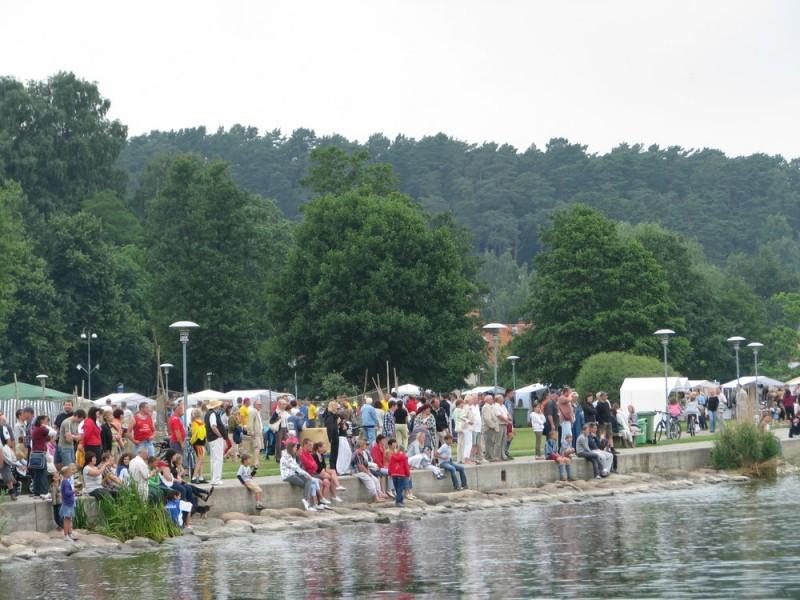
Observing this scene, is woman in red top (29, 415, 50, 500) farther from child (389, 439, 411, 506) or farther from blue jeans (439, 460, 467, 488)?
blue jeans (439, 460, 467, 488)

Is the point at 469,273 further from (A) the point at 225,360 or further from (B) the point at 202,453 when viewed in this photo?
(B) the point at 202,453

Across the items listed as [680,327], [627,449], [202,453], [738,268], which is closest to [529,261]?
[738,268]

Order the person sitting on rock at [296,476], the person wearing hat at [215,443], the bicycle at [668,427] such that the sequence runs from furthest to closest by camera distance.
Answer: the bicycle at [668,427] → the person sitting on rock at [296,476] → the person wearing hat at [215,443]

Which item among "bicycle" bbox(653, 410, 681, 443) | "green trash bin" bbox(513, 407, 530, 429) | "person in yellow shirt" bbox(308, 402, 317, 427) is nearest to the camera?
"person in yellow shirt" bbox(308, 402, 317, 427)

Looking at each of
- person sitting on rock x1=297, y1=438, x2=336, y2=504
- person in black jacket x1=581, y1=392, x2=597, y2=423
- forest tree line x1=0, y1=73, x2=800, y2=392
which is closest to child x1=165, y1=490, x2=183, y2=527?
person sitting on rock x1=297, y1=438, x2=336, y2=504

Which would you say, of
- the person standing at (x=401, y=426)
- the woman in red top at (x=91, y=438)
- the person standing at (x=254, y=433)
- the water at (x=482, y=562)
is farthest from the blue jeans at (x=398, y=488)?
the woman in red top at (x=91, y=438)

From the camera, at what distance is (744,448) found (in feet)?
150

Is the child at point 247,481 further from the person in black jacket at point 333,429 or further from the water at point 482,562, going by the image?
the person in black jacket at point 333,429

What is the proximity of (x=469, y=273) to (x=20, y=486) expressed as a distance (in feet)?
233

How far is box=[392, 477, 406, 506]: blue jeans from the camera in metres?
36.6

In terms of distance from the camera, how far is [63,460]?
31.7 m

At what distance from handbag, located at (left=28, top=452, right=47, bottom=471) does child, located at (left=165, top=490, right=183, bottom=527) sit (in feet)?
7.62

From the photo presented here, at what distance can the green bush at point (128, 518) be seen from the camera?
30.6m

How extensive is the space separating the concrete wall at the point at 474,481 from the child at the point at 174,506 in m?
1.42
